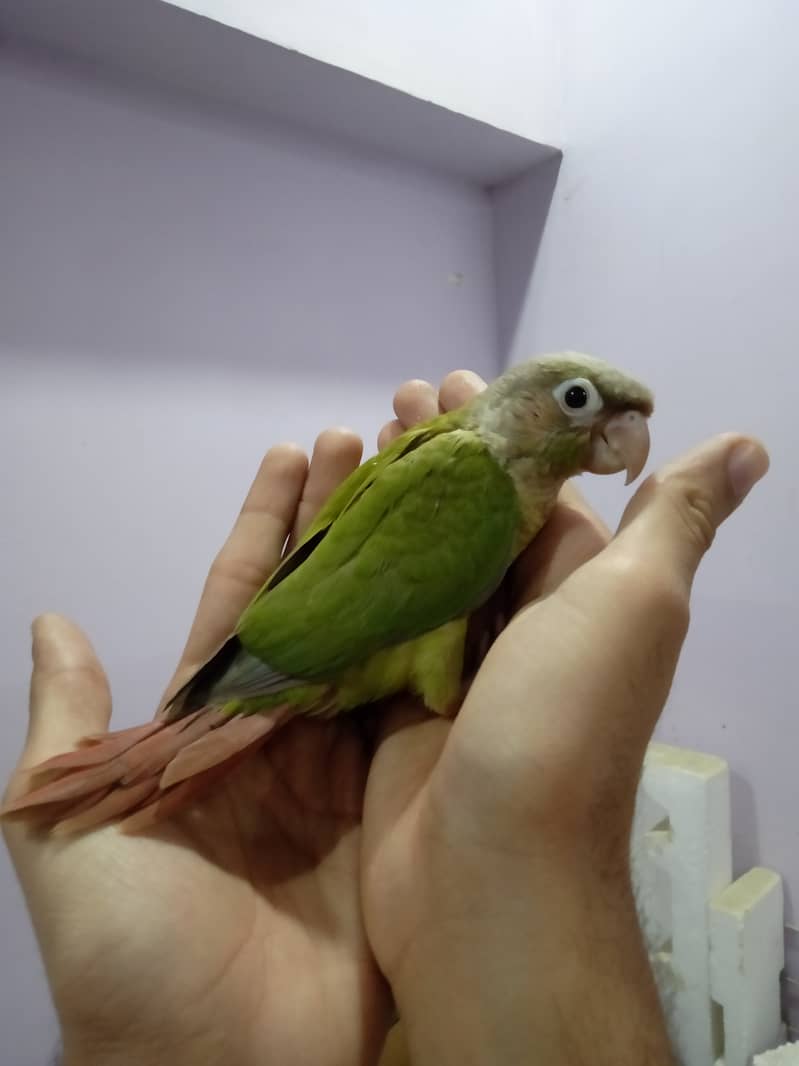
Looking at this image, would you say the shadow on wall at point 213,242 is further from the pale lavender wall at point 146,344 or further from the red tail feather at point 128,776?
the red tail feather at point 128,776

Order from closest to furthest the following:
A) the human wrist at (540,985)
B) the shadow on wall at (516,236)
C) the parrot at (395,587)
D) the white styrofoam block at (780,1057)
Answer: the human wrist at (540,985) < the parrot at (395,587) < the white styrofoam block at (780,1057) < the shadow on wall at (516,236)

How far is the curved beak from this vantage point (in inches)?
31.4

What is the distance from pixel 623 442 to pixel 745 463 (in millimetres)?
130

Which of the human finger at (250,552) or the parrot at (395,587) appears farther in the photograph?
the human finger at (250,552)

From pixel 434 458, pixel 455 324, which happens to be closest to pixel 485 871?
pixel 434 458

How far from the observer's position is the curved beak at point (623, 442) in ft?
2.62

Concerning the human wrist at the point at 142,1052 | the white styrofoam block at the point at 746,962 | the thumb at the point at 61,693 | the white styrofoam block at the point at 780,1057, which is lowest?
the white styrofoam block at the point at 780,1057

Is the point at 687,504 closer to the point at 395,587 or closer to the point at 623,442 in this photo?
the point at 623,442

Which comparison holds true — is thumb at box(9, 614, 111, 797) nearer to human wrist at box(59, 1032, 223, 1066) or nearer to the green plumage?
the green plumage

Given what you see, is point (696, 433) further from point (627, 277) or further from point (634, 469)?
point (634, 469)

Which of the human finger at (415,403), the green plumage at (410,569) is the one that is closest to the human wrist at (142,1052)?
the green plumage at (410,569)

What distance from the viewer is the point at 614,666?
0.66 m

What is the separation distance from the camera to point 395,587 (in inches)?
31.2

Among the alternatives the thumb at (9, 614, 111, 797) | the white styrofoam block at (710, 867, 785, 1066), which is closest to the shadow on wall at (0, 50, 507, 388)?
the thumb at (9, 614, 111, 797)
